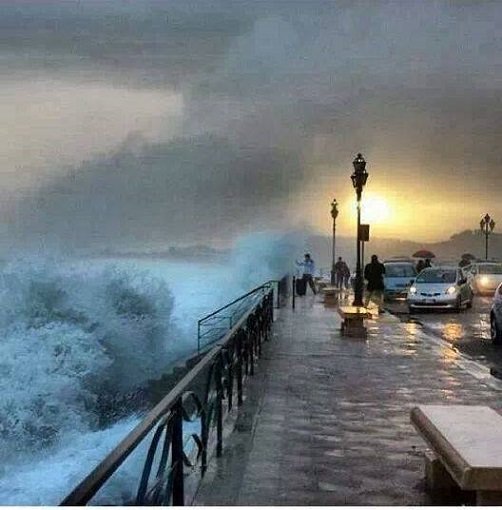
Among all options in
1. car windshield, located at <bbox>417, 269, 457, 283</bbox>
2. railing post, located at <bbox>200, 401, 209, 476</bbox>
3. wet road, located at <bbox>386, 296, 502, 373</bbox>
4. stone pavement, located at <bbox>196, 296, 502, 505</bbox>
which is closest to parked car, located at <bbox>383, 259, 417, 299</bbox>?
wet road, located at <bbox>386, 296, 502, 373</bbox>

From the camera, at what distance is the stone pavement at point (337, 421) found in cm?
296

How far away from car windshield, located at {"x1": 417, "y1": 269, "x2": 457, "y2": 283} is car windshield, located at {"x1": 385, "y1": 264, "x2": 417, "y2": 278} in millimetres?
2703

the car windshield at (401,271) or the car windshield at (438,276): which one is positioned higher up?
the car windshield at (438,276)

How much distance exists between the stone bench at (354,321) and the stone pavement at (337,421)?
0.48 meters

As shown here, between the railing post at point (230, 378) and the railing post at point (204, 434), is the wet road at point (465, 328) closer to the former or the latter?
the railing post at point (230, 378)

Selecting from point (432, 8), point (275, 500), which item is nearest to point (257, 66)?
point (432, 8)

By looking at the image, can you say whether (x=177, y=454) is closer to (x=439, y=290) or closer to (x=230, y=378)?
(x=230, y=378)

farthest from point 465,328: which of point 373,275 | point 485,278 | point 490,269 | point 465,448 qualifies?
point 465,448

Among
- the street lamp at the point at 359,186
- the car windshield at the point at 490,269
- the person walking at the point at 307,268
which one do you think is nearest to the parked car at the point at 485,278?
the car windshield at the point at 490,269

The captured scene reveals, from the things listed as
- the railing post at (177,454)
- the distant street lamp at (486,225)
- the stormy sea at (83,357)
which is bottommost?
the stormy sea at (83,357)

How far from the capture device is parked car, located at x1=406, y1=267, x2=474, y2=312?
40.6ft

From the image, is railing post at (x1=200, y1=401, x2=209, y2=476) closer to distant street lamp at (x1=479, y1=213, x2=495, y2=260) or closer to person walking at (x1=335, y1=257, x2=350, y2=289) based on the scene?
distant street lamp at (x1=479, y1=213, x2=495, y2=260)

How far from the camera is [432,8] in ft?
11.1

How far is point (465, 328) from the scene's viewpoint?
32.0 ft
